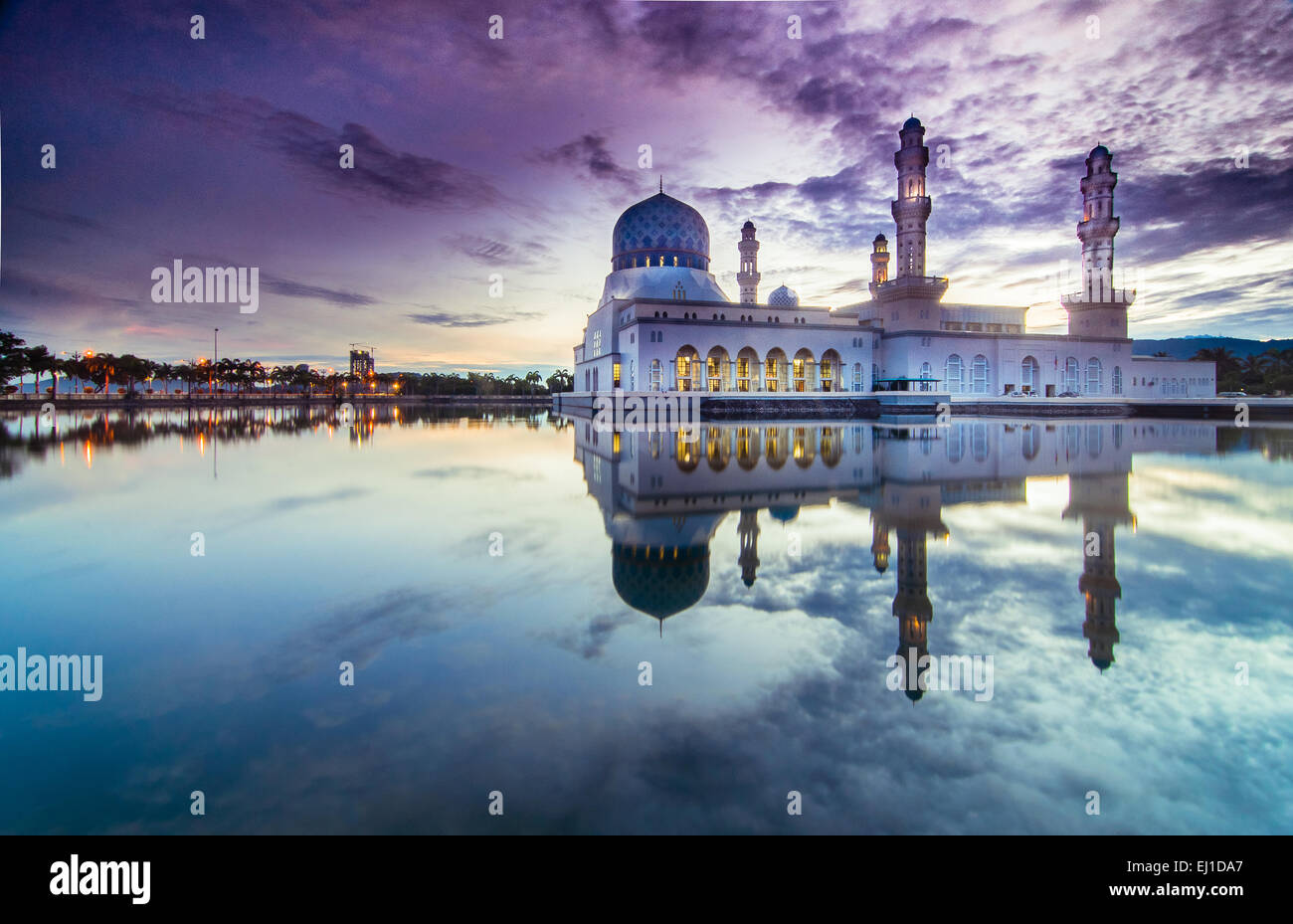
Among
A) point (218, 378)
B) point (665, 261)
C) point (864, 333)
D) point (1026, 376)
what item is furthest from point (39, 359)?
point (1026, 376)

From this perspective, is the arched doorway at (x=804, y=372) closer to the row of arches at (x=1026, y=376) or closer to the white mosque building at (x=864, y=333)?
the white mosque building at (x=864, y=333)

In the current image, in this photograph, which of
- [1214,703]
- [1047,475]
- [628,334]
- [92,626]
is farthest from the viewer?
[628,334]

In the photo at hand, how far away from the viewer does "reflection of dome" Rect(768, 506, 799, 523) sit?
836 cm

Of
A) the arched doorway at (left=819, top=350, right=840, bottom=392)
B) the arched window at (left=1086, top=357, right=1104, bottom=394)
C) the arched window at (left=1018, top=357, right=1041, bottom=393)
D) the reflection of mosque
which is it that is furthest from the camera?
the arched window at (left=1086, top=357, right=1104, bottom=394)

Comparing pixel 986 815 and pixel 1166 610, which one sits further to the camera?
pixel 1166 610

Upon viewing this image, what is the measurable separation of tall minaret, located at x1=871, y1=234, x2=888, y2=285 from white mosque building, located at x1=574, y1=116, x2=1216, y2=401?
23.4 ft

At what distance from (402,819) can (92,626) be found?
3.75 meters

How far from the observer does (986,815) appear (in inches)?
101

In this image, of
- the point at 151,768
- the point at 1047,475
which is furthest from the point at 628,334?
the point at 151,768

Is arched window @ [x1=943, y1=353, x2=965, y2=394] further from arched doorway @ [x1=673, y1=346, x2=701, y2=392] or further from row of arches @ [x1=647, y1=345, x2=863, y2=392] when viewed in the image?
arched doorway @ [x1=673, y1=346, x2=701, y2=392]

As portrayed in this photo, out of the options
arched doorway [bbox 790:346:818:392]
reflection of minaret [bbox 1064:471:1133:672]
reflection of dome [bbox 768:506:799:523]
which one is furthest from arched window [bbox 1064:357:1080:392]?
reflection of dome [bbox 768:506:799:523]

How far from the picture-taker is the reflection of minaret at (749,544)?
5.95 metres
